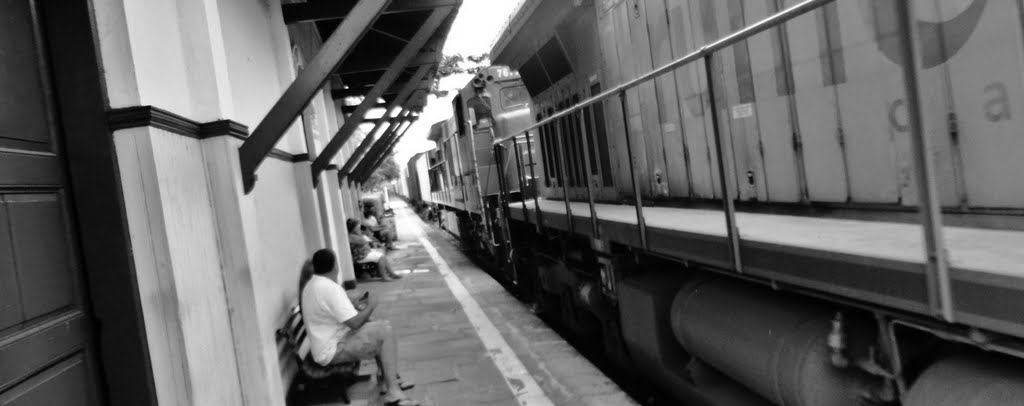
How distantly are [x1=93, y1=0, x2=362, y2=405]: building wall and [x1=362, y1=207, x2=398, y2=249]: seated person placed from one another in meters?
10.2

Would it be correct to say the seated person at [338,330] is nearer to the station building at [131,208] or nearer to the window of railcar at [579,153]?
the station building at [131,208]

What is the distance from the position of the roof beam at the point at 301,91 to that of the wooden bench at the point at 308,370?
1628 mm

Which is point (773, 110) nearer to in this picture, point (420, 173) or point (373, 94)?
point (373, 94)

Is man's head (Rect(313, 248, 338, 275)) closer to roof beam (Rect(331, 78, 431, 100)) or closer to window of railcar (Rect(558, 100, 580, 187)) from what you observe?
window of railcar (Rect(558, 100, 580, 187))

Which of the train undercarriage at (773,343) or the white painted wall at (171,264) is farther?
the white painted wall at (171,264)

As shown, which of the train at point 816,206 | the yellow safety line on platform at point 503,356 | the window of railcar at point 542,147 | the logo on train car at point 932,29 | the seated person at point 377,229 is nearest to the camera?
the train at point 816,206

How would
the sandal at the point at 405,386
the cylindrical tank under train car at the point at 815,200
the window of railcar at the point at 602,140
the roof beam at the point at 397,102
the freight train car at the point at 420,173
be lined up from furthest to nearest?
1. the freight train car at the point at 420,173
2. the roof beam at the point at 397,102
3. the window of railcar at the point at 602,140
4. the sandal at the point at 405,386
5. the cylindrical tank under train car at the point at 815,200

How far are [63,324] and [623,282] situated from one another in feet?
12.1

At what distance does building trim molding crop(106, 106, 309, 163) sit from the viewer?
10.1 feet

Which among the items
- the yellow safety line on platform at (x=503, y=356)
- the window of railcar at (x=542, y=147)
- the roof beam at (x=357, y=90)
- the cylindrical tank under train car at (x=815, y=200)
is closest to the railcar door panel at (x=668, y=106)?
the cylindrical tank under train car at (x=815, y=200)

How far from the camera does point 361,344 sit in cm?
530

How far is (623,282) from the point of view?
17.3 feet

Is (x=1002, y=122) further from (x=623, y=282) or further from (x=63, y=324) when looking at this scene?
(x=63, y=324)

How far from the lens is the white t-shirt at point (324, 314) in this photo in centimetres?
520
